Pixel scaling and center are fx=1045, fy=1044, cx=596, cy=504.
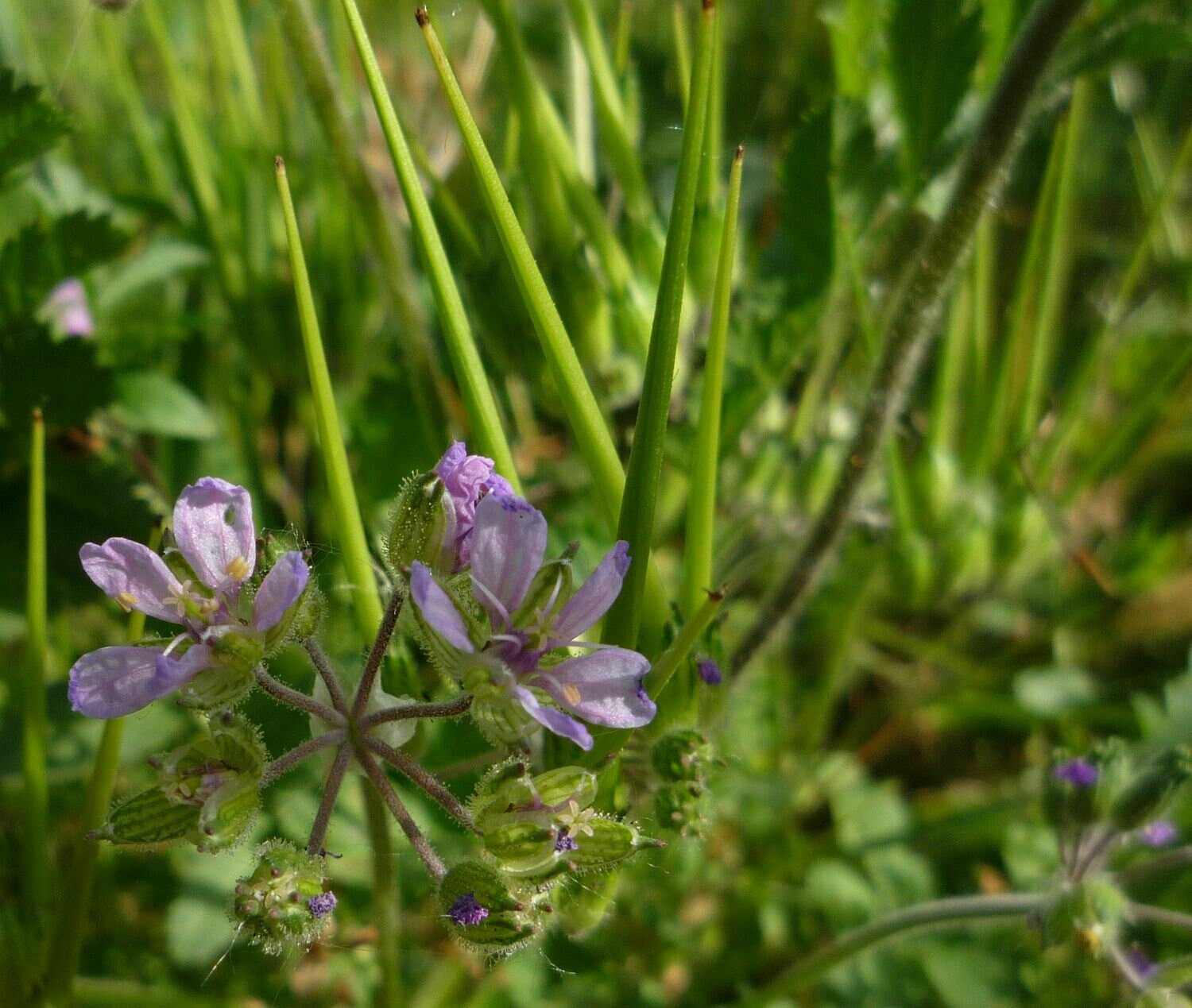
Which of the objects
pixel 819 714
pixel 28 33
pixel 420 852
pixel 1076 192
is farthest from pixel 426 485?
pixel 1076 192

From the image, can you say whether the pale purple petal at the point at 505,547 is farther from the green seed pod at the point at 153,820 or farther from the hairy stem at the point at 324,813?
the green seed pod at the point at 153,820

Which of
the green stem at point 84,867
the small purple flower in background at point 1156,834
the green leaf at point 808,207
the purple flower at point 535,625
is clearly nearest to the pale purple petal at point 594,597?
the purple flower at point 535,625

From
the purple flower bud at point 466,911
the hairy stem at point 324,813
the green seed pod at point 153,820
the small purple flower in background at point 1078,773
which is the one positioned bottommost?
the small purple flower in background at point 1078,773

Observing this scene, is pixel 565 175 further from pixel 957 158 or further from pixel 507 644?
pixel 507 644

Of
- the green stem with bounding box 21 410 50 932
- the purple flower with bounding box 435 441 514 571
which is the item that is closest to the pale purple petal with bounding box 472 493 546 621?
the purple flower with bounding box 435 441 514 571

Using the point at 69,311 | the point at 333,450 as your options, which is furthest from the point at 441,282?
the point at 69,311

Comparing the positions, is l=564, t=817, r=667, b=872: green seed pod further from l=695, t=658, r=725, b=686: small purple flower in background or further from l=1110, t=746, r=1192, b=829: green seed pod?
l=1110, t=746, r=1192, b=829: green seed pod
